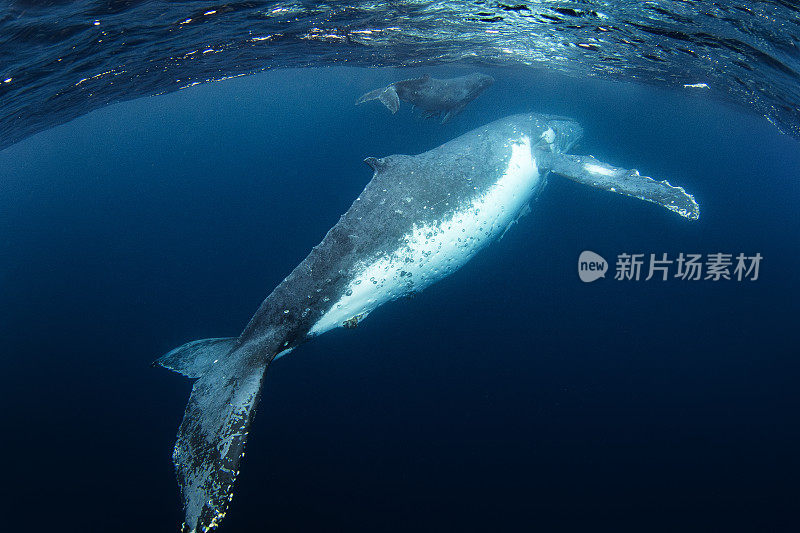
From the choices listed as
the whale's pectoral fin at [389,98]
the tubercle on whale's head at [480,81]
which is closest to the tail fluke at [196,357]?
the whale's pectoral fin at [389,98]

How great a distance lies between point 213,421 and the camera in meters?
4.67

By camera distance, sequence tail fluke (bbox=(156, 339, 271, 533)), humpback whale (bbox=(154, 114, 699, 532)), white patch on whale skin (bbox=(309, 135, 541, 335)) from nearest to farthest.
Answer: tail fluke (bbox=(156, 339, 271, 533)), humpback whale (bbox=(154, 114, 699, 532)), white patch on whale skin (bbox=(309, 135, 541, 335))

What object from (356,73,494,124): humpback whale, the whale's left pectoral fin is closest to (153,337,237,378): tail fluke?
the whale's left pectoral fin

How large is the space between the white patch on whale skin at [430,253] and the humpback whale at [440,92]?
571cm

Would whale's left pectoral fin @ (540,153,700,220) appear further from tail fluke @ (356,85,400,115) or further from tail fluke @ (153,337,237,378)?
tail fluke @ (153,337,237,378)


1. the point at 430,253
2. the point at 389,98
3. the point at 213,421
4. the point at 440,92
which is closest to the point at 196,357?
the point at 213,421

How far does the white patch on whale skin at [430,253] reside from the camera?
615 centimetres

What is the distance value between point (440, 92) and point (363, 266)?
1034 centimetres

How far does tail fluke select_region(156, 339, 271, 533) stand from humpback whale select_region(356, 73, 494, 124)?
9978 mm

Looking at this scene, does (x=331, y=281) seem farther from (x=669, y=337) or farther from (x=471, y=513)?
(x=669, y=337)

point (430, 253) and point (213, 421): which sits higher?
point (430, 253)

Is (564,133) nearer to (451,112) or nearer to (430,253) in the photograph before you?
(451,112)

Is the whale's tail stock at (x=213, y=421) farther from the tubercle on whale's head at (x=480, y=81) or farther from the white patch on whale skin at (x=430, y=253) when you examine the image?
the tubercle on whale's head at (x=480, y=81)

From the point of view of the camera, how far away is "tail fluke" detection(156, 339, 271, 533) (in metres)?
3.99
